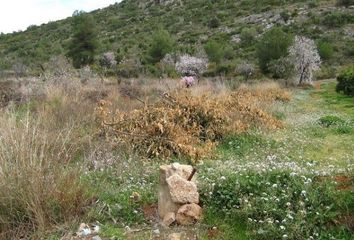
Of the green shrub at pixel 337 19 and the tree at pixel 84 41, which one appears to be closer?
the tree at pixel 84 41

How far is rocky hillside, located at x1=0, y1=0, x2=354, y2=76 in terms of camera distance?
54.2 m

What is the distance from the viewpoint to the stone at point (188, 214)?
5.30 meters

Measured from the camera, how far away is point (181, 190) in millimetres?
5492

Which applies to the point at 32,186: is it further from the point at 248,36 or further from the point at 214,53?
the point at 248,36

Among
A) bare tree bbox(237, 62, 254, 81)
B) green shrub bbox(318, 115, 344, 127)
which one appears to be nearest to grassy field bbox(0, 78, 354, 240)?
green shrub bbox(318, 115, 344, 127)

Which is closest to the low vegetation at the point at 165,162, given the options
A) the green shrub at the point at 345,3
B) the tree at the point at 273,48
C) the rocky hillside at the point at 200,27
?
the tree at the point at 273,48

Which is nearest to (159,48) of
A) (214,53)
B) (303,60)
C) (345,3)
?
(214,53)

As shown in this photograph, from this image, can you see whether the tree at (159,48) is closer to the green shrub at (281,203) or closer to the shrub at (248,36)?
the shrub at (248,36)

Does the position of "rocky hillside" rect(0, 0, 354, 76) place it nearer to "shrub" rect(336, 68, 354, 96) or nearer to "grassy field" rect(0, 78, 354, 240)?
"shrub" rect(336, 68, 354, 96)

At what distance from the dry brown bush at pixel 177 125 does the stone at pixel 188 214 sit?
2.91 m

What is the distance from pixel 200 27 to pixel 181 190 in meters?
64.4

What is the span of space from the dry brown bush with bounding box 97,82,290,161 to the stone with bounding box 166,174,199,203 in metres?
2.71

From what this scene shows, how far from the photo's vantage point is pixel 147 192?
6.14 metres

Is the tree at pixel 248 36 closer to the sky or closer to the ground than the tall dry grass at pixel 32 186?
closer to the ground
